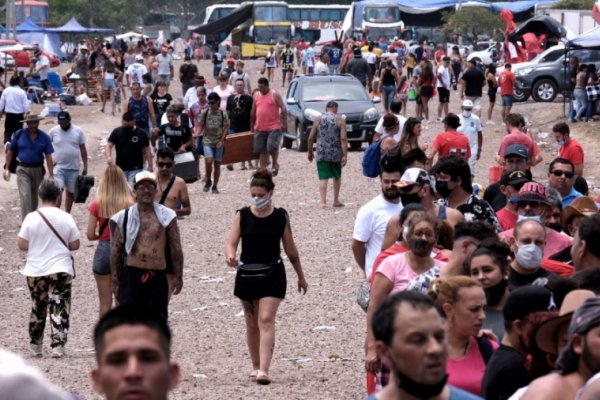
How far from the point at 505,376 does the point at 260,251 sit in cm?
436

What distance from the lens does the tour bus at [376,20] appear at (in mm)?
67062

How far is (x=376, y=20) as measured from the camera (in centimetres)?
6788

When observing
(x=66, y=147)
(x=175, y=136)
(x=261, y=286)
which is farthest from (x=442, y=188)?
(x=175, y=136)

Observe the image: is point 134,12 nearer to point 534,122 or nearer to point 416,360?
point 534,122

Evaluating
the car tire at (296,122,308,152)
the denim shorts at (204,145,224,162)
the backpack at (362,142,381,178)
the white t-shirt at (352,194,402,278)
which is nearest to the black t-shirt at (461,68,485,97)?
the car tire at (296,122,308,152)

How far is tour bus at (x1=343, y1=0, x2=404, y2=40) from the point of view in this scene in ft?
220

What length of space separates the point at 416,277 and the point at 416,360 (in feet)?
9.86

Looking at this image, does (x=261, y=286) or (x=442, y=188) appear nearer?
(x=442, y=188)

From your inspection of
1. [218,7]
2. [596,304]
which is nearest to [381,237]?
[596,304]

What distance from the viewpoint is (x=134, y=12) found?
4695 inches

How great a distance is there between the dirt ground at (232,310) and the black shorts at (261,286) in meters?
0.63

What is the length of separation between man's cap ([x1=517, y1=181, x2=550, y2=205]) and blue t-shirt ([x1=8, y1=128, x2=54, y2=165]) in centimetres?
881

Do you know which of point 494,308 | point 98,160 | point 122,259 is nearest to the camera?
point 494,308

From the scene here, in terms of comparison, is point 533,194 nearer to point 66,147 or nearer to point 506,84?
point 66,147
